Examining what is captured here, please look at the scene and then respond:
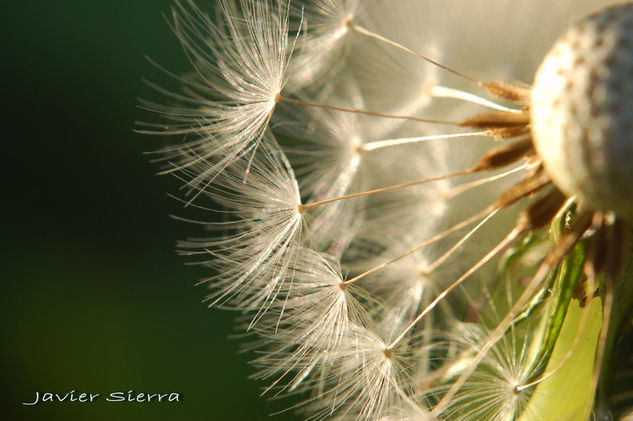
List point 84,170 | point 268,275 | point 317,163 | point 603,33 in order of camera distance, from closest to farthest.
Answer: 1. point 603,33
2. point 268,275
3. point 317,163
4. point 84,170

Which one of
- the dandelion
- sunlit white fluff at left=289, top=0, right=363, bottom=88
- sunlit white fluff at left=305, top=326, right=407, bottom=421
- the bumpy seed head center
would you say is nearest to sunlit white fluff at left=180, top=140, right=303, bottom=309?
the dandelion

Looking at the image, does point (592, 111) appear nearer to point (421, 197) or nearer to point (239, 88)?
point (239, 88)

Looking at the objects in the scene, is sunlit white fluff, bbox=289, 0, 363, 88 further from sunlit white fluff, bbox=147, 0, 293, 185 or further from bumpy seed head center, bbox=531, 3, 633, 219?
bumpy seed head center, bbox=531, 3, 633, 219

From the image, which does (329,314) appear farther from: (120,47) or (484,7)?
(120,47)

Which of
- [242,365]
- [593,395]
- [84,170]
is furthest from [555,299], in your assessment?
[84,170]

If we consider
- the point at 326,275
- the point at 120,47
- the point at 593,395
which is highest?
the point at 120,47

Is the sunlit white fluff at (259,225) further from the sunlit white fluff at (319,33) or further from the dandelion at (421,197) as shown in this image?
the sunlit white fluff at (319,33)

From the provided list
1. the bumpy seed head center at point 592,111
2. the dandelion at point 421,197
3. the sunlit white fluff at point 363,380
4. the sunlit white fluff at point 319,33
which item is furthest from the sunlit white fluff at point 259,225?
the bumpy seed head center at point 592,111

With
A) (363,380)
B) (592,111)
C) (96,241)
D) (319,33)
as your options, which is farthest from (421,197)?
(96,241)
